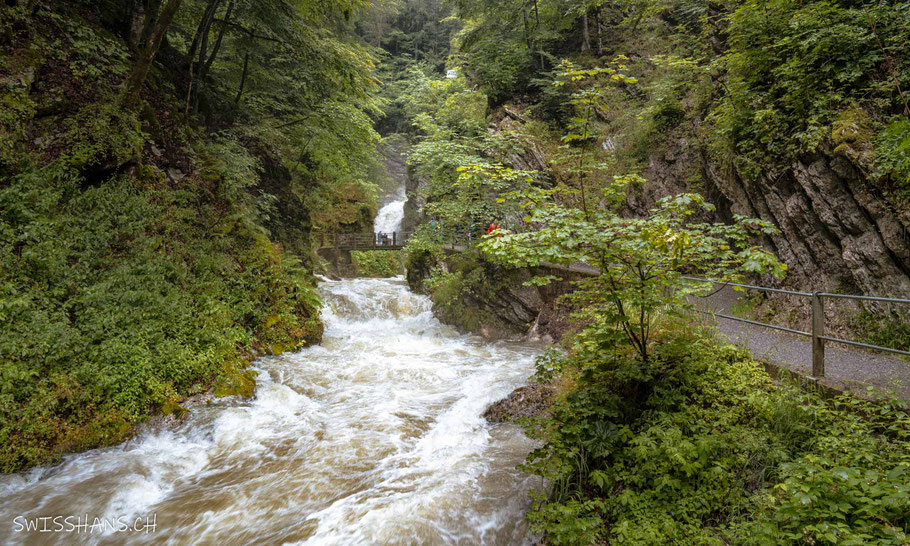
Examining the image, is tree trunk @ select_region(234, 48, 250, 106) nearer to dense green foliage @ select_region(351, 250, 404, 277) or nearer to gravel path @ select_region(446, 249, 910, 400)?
gravel path @ select_region(446, 249, 910, 400)

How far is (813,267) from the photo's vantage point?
654 cm

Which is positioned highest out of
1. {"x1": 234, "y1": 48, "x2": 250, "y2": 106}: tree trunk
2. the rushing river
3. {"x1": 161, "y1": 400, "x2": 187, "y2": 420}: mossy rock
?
{"x1": 234, "y1": 48, "x2": 250, "y2": 106}: tree trunk

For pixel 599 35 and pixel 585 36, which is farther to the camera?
pixel 585 36

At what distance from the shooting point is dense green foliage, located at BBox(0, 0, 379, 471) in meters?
5.09

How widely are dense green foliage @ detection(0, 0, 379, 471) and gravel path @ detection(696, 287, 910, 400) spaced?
7786 millimetres

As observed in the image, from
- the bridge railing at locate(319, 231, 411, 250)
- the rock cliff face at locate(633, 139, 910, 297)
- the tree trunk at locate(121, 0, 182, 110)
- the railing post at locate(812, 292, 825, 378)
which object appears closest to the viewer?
the railing post at locate(812, 292, 825, 378)

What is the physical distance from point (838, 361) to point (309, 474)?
650 cm

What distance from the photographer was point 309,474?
479 cm

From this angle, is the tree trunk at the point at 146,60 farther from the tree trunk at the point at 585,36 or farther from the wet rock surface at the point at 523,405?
the tree trunk at the point at 585,36

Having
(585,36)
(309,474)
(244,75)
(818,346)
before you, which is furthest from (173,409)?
(585,36)

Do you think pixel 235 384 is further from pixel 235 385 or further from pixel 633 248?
pixel 633 248

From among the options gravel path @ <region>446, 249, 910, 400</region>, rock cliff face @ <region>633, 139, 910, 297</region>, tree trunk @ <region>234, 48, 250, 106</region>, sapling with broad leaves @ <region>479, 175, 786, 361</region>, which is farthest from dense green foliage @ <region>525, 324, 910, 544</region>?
tree trunk @ <region>234, 48, 250, 106</region>

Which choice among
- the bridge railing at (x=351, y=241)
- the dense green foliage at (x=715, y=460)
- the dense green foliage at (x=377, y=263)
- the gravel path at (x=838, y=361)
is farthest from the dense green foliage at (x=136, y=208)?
the dense green foliage at (x=377, y=263)

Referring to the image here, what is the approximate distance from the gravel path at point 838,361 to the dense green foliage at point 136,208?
25.5ft
